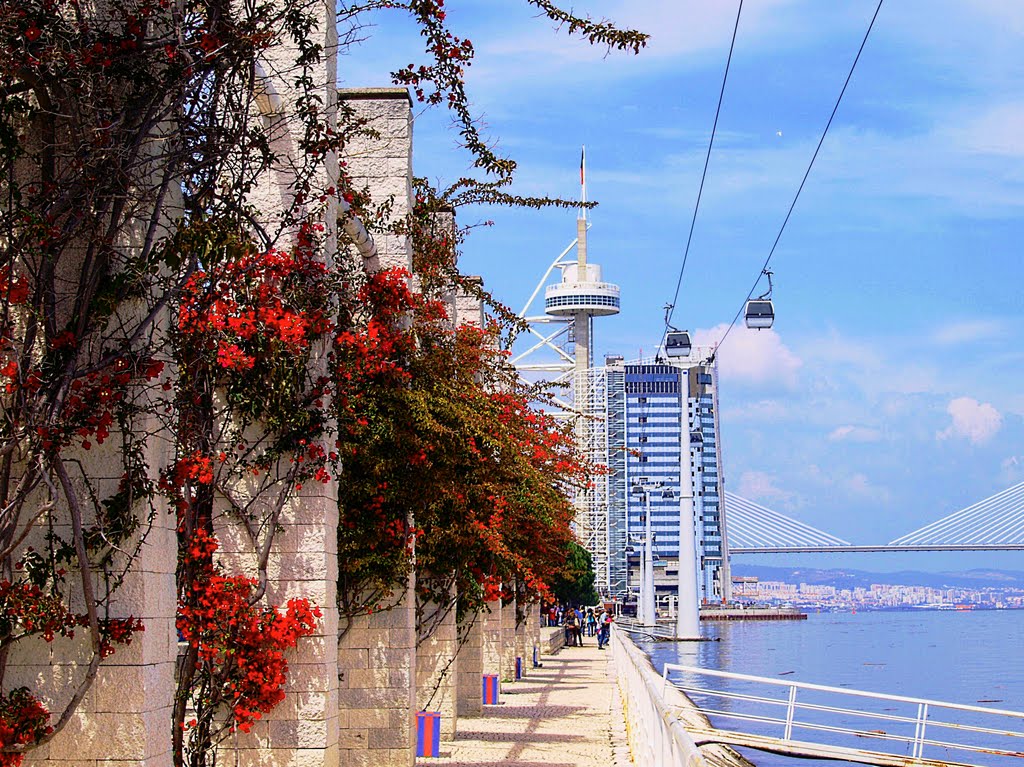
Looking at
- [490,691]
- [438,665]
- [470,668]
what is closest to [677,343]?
[490,691]

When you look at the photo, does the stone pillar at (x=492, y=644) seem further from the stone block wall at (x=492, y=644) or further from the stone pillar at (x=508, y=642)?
the stone pillar at (x=508, y=642)

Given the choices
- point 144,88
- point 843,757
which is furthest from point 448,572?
point 144,88

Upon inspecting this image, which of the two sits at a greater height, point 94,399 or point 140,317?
point 140,317

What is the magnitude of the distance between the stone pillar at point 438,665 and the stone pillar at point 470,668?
3.21m

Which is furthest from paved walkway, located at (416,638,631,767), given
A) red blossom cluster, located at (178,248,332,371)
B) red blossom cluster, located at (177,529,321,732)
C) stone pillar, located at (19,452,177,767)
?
stone pillar, located at (19,452,177,767)

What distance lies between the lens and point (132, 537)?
21.8ft

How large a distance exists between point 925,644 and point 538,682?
86019 mm

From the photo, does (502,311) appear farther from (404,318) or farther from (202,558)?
(202,558)

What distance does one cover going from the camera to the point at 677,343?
38.9 metres

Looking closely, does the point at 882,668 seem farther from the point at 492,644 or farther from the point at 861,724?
the point at 492,644

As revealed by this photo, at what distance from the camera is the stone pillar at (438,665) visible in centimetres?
1658

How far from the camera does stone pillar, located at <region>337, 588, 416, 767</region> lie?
41.4ft

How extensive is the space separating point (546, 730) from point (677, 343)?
70.4 ft

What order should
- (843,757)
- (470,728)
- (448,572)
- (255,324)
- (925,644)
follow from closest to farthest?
(255,324)
(448,572)
(470,728)
(843,757)
(925,644)
